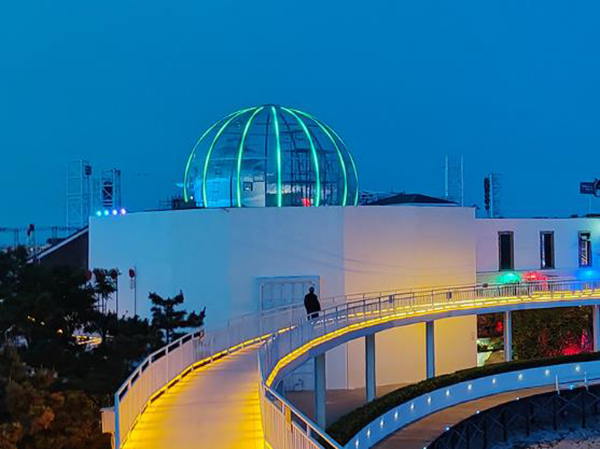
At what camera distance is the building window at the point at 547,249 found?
35406 mm

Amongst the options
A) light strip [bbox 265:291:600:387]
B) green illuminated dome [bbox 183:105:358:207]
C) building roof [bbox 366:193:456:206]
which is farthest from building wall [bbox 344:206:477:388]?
building roof [bbox 366:193:456:206]

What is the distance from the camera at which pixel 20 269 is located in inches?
857

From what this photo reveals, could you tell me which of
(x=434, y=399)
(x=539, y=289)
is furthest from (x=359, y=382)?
(x=539, y=289)

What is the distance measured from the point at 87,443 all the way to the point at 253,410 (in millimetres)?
3271

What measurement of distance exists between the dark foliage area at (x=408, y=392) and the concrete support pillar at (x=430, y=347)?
162cm

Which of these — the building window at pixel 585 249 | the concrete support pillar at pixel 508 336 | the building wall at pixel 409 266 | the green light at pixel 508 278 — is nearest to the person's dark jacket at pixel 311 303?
the building wall at pixel 409 266

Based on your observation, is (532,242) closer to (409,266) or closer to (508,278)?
(508,278)

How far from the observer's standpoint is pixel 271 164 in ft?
90.9

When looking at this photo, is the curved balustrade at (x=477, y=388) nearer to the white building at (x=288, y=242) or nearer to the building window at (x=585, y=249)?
the white building at (x=288, y=242)

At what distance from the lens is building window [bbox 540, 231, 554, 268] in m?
35.4

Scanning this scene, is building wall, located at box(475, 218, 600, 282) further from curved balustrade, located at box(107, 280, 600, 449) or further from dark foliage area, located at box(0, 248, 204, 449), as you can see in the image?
dark foliage area, located at box(0, 248, 204, 449)

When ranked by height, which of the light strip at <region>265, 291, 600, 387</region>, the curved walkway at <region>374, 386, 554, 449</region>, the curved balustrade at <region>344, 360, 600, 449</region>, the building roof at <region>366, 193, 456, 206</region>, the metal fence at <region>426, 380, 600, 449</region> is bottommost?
the metal fence at <region>426, 380, 600, 449</region>

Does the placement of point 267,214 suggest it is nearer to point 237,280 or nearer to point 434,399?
point 237,280

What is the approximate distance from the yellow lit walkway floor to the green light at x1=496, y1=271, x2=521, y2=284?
19.7 m
